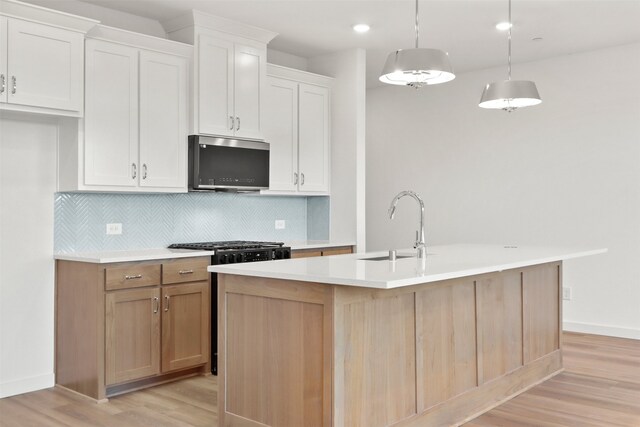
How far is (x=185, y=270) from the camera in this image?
431cm

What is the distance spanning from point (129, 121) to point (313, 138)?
194 cm

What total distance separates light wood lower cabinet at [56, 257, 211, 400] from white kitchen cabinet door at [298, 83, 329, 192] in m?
1.65

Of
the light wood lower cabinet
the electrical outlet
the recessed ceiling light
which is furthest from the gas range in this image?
the recessed ceiling light

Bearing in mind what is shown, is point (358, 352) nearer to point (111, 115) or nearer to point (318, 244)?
point (111, 115)

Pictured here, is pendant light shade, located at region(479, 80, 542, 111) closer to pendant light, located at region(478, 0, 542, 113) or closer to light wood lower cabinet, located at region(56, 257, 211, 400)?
pendant light, located at region(478, 0, 542, 113)

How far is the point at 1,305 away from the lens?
4.01 m

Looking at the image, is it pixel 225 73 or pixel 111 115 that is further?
pixel 225 73

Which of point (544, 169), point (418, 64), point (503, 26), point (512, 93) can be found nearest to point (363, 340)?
point (418, 64)

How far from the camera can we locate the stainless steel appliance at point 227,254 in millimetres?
4465

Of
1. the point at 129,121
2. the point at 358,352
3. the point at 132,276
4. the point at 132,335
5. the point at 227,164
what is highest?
the point at 129,121

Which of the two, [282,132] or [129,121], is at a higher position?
[282,132]

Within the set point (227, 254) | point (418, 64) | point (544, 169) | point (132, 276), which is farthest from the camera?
point (544, 169)

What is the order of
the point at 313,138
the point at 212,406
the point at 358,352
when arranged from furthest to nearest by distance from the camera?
the point at 313,138 < the point at 212,406 < the point at 358,352

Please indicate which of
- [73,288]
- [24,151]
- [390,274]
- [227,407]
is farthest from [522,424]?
[24,151]
